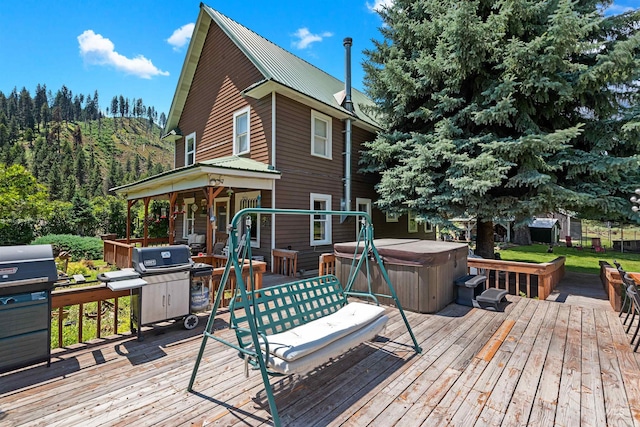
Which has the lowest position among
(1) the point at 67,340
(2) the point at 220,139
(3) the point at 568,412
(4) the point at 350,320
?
(1) the point at 67,340

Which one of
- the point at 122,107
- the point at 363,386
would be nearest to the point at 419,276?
the point at 363,386

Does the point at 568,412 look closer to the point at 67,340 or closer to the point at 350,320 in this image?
the point at 350,320

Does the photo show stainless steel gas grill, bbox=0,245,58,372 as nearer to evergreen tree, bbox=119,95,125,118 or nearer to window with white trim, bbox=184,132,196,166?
window with white trim, bbox=184,132,196,166

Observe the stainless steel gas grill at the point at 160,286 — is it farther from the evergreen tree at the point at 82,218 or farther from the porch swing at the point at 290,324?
the evergreen tree at the point at 82,218

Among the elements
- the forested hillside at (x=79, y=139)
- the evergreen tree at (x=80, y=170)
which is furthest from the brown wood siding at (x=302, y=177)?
the evergreen tree at (x=80, y=170)

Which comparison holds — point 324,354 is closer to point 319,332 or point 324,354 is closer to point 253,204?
point 319,332

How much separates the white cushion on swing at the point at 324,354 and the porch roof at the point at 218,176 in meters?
5.51

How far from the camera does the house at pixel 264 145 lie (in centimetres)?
889

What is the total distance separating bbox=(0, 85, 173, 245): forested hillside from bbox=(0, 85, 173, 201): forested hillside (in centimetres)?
18

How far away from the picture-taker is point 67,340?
484 cm

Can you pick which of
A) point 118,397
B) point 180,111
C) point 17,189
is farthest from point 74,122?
point 118,397

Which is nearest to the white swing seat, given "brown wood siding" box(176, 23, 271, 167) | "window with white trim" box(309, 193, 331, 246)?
"window with white trim" box(309, 193, 331, 246)

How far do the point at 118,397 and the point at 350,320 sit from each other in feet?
7.07

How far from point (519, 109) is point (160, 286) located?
30.2 feet
